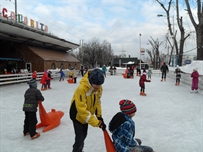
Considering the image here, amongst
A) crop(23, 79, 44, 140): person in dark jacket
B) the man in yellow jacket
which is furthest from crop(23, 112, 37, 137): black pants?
the man in yellow jacket

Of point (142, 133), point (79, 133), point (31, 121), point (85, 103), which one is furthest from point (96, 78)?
point (142, 133)

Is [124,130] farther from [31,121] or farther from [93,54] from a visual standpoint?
[93,54]

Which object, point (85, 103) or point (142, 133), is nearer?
point (85, 103)

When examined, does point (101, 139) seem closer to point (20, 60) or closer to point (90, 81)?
point (90, 81)

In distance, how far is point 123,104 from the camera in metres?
2.70

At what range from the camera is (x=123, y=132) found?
2.57 m

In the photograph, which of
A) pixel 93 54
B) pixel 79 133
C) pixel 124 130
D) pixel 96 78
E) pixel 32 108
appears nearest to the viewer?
pixel 124 130

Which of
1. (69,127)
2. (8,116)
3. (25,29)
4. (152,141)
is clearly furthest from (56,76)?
(152,141)

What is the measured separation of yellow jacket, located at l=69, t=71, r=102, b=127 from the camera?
8.91 ft

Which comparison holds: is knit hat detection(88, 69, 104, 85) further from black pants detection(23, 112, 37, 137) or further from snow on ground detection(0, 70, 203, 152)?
black pants detection(23, 112, 37, 137)

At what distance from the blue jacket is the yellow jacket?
27 cm

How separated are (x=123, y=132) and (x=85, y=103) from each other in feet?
2.15

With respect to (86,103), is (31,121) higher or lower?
lower

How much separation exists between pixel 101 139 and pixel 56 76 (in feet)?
65.9
